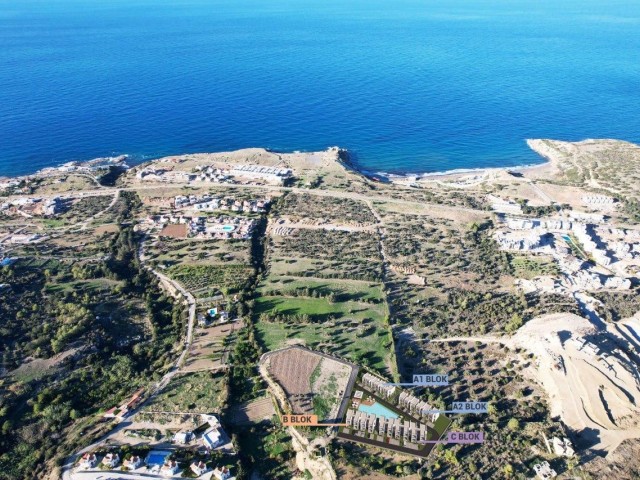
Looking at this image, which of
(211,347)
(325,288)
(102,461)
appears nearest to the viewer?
(102,461)

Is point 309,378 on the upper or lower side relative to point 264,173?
lower

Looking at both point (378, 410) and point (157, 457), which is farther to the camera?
point (378, 410)

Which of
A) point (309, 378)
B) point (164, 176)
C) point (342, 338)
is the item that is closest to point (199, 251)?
point (342, 338)

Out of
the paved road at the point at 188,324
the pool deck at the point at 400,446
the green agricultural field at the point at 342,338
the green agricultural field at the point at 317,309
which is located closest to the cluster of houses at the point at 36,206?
the paved road at the point at 188,324

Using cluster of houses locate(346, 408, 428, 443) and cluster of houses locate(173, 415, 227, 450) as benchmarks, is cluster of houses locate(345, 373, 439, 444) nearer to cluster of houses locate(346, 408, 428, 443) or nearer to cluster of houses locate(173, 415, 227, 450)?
cluster of houses locate(346, 408, 428, 443)

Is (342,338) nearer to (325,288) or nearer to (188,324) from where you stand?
(325,288)

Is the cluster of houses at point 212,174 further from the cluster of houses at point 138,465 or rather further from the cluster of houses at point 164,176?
the cluster of houses at point 138,465
